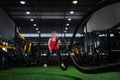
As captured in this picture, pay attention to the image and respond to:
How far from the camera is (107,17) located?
15.2 metres

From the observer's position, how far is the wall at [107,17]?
508 inches

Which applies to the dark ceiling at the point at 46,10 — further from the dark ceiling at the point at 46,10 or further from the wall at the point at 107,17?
the wall at the point at 107,17

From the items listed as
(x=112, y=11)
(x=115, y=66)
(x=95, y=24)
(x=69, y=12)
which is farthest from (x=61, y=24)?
(x=115, y=66)

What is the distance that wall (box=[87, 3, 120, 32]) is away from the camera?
12909 millimetres

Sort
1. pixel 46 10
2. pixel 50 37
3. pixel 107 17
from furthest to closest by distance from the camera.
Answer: pixel 46 10, pixel 107 17, pixel 50 37

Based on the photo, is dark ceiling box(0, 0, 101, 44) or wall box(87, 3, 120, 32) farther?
dark ceiling box(0, 0, 101, 44)

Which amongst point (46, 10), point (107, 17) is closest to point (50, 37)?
point (107, 17)

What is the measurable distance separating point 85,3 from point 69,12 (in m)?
3.42

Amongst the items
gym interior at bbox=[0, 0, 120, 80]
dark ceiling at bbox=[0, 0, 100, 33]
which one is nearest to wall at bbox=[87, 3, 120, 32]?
gym interior at bbox=[0, 0, 120, 80]

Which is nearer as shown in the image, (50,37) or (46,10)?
(50,37)

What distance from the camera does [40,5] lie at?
18.7 m

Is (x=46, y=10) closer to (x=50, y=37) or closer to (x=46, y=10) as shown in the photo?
(x=46, y=10)

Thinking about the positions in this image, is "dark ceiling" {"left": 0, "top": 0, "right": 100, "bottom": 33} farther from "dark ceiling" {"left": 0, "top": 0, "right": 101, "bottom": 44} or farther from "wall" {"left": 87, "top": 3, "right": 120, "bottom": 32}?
"wall" {"left": 87, "top": 3, "right": 120, "bottom": 32}

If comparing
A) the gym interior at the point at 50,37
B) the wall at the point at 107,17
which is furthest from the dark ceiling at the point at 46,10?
the wall at the point at 107,17
